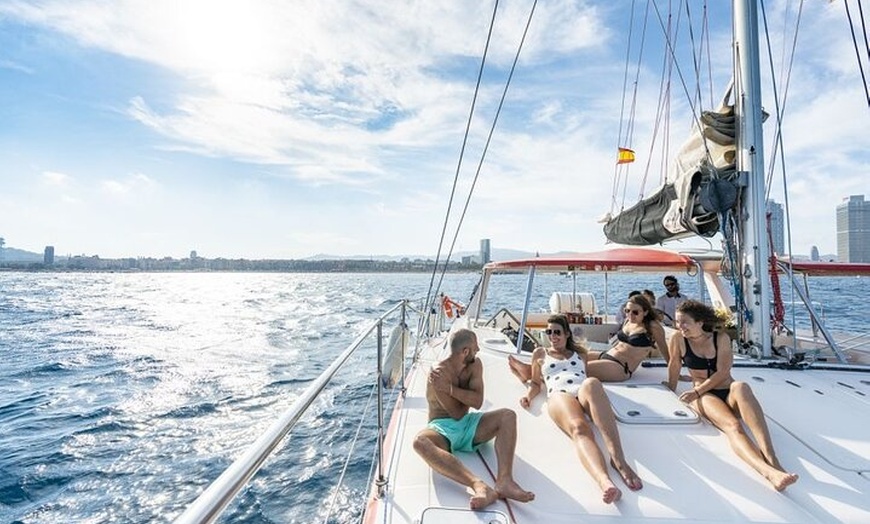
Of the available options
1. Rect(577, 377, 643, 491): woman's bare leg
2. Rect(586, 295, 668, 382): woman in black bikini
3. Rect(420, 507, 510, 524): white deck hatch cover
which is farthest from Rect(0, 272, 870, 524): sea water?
Rect(586, 295, 668, 382): woman in black bikini

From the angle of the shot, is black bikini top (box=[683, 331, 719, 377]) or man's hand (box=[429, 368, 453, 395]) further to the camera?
black bikini top (box=[683, 331, 719, 377])

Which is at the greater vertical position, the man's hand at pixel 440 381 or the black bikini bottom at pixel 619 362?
the man's hand at pixel 440 381

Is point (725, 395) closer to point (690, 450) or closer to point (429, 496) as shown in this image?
point (690, 450)

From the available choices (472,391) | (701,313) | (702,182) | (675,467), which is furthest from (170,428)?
(702,182)

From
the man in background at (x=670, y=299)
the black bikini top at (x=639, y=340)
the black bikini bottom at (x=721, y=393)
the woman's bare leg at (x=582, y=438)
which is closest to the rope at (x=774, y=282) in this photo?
the black bikini top at (x=639, y=340)

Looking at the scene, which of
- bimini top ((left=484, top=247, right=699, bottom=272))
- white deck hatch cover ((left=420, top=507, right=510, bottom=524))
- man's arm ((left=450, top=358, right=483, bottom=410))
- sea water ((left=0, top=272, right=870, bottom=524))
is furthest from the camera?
bimini top ((left=484, top=247, right=699, bottom=272))

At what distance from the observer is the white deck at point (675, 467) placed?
206 cm

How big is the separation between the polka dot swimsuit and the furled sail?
2114mm

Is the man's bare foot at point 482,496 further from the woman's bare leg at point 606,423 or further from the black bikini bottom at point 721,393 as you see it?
the black bikini bottom at point 721,393

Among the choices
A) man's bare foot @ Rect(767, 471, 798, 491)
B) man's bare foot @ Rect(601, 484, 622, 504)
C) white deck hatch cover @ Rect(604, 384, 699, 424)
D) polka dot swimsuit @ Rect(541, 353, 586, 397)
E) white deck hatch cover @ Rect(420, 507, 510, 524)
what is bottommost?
white deck hatch cover @ Rect(420, 507, 510, 524)

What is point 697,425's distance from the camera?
2803 mm

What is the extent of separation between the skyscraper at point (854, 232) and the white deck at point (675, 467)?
7.83 metres

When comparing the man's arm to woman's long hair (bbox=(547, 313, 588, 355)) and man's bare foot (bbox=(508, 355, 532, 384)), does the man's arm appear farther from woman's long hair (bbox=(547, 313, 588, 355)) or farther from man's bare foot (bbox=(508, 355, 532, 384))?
man's bare foot (bbox=(508, 355, 532, 384))

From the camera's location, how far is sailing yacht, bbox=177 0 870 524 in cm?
205
